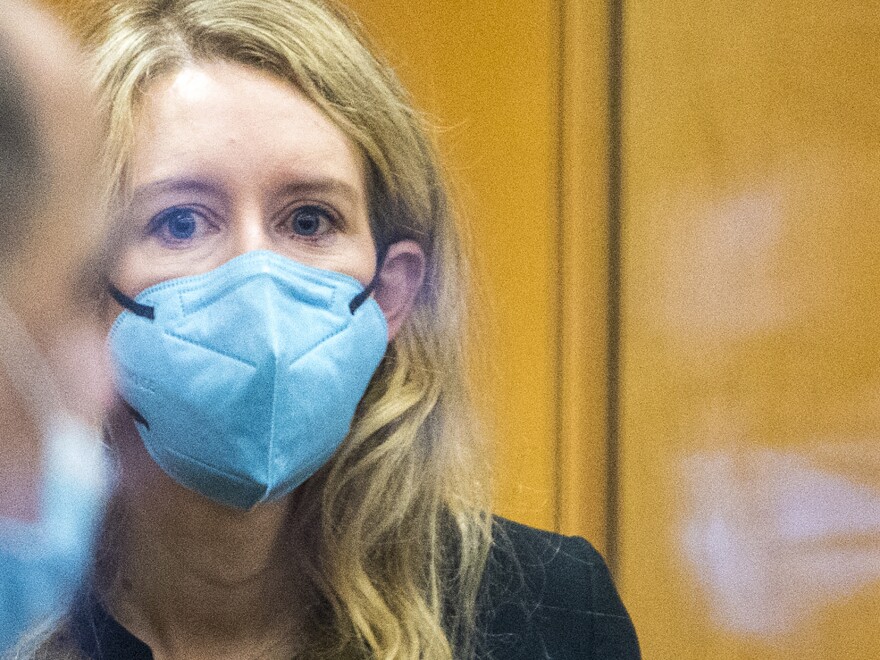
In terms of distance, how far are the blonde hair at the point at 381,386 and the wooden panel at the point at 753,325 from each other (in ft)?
0.64

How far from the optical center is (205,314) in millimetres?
685

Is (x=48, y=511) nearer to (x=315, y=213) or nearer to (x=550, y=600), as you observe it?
(x=315, y=213)

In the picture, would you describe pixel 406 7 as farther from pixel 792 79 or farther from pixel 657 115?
pixel 792 79

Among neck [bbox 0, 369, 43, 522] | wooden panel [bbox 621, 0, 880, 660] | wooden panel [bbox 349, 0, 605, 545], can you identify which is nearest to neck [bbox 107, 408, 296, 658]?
→ neck [bbox 0, 369, 43, 522]

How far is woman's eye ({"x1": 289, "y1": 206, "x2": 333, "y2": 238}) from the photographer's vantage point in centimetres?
73

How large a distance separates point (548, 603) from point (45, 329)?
0.51 m

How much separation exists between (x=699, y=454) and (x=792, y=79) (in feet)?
1.27

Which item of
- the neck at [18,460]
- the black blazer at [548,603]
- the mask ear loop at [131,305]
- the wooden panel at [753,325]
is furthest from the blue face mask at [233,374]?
the wooden panel at [753,325]

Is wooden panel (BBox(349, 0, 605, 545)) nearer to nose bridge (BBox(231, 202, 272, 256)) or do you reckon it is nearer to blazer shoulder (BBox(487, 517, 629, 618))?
blazer shoulder (BBox(487, 517, 629, 618))

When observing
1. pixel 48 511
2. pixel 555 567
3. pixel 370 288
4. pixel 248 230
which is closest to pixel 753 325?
pixel 555 567

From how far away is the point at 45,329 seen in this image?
23.3 inches

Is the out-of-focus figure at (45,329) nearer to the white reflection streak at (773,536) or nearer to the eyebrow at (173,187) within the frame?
the eyebrow at (173,187)

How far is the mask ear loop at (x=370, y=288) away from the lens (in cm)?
76

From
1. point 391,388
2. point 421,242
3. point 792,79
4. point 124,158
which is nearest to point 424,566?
point 391,388
